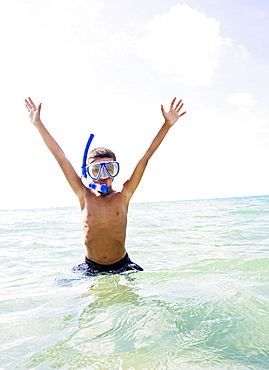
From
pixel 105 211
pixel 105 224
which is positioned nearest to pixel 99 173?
pixel 105 211

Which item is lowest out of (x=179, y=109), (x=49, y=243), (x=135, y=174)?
(x=49, y=243)

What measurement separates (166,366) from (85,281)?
2.01 meters

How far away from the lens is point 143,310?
8.23 ft

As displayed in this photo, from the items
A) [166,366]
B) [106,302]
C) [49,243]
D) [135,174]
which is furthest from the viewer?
[49,243]

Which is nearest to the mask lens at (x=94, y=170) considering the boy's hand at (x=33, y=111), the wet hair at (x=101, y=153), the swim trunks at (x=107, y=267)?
the wet hair at (x=101, y=153)

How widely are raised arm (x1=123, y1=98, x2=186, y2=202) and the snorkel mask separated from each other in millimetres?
205

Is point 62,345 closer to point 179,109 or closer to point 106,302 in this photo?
point 106,302

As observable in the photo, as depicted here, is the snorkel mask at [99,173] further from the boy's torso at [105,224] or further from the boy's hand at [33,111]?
the boy's hand at [33,111]

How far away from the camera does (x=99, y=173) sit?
11.7 feet

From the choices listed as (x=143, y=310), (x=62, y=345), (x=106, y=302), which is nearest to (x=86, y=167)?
(x=106, y=302)

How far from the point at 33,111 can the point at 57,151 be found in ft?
1.79

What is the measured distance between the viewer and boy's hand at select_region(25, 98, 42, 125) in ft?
11.6

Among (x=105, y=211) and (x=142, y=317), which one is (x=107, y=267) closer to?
(x=105, y=211)

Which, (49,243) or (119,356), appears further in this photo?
(49,243)
